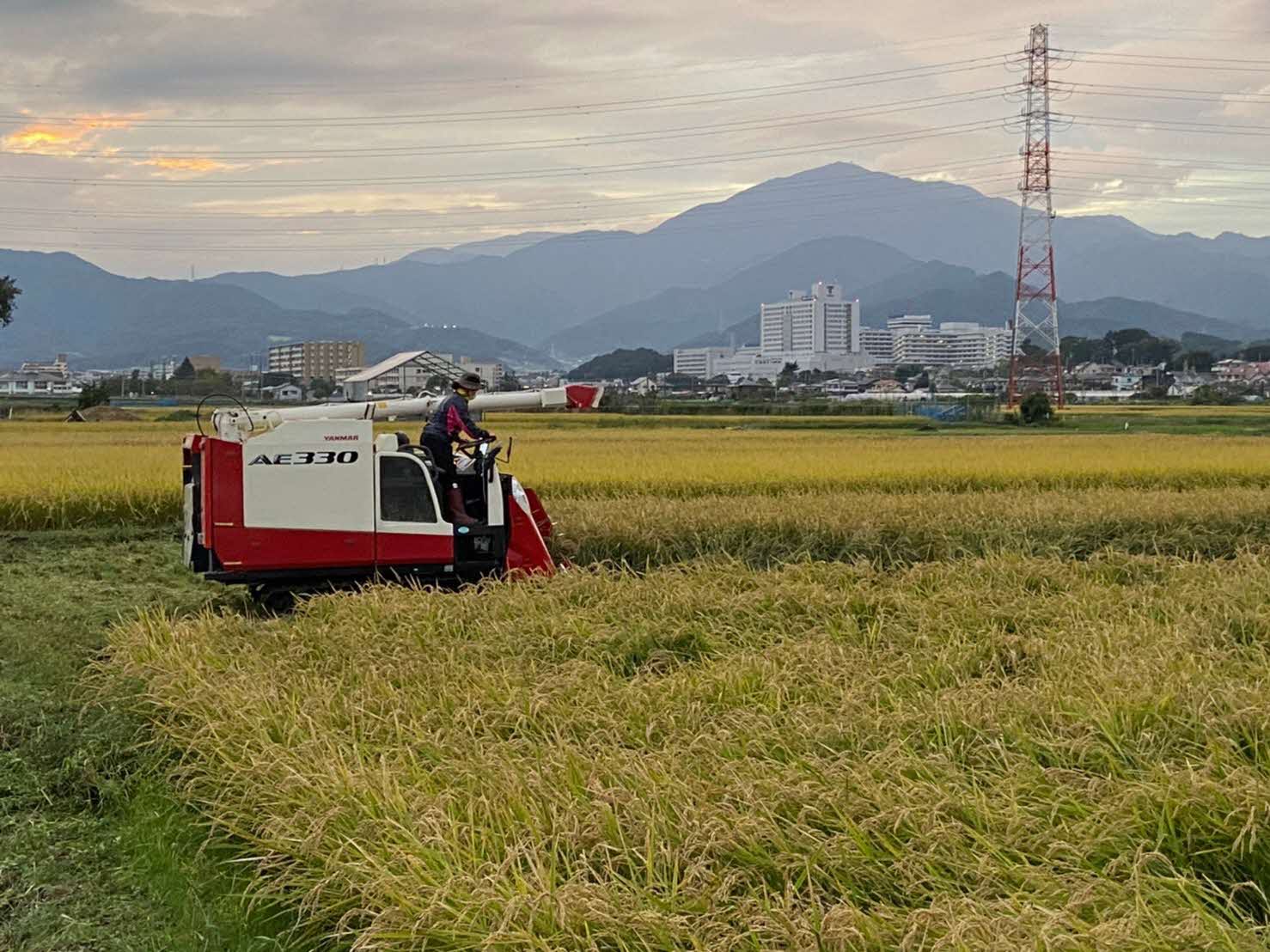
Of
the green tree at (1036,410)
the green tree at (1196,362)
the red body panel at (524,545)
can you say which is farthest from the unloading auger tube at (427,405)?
Result: the green tree at (1196,362)

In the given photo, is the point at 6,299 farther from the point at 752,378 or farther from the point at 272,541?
the point at 752,378

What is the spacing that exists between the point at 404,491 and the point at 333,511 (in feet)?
1.88

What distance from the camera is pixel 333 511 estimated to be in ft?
30.8

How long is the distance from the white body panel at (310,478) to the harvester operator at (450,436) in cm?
63

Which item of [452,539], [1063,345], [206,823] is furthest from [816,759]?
[1063,345]

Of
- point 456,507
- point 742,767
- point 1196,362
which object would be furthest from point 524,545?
point 1196,362

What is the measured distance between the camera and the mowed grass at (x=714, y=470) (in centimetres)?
1497

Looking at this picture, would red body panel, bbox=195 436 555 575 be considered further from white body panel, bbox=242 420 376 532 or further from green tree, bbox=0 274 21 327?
green tree, bbox=0 274 21 327

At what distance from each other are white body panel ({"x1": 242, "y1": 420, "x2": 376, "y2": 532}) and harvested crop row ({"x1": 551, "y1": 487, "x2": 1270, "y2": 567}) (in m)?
3.19

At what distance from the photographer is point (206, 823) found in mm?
4973

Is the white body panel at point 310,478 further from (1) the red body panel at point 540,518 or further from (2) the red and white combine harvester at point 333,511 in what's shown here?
(1) the red body panel at point 540,518

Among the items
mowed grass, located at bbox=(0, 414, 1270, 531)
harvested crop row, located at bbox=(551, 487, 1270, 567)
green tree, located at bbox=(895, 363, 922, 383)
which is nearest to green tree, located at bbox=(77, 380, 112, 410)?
mowed grass, located at bbox=(0, 414, 1270, 531)

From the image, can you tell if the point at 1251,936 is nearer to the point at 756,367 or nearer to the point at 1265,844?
the point at 1265,844

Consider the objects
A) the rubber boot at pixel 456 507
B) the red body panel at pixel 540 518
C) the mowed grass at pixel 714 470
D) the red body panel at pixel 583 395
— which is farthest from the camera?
the mowed grass at pixel 714 470
